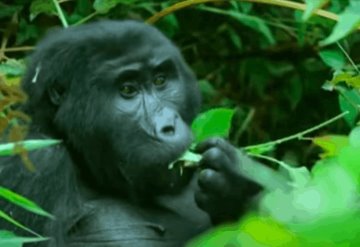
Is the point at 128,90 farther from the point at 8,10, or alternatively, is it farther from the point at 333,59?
the point at 8,10

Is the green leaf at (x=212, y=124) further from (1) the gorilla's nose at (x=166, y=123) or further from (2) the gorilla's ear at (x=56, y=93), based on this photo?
(2) the gorilla's ear at (x=56, y=93)

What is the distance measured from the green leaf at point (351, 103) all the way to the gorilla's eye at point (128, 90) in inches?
20.8

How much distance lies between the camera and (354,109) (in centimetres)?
234

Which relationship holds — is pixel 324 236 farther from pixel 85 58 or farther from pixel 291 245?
pixel 85 58

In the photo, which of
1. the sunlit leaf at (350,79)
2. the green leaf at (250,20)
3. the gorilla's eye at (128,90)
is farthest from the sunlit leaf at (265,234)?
the green leaf at (250,20)

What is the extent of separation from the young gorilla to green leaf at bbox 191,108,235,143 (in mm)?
38

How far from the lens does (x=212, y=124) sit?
2441 millimetres

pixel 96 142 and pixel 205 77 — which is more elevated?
pixel 96 142

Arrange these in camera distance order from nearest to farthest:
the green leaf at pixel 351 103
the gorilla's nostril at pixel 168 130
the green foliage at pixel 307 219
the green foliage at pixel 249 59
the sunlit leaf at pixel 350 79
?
the green foliage at pixel 307 219
the sunlit leaf at pixel 350 79
the gorilla's nostril at pixel 168 130
the green leaf at pixel 351 103
the green foliage at pixel 249 59

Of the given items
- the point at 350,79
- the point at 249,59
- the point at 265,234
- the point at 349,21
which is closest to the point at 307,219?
the point at 265,234

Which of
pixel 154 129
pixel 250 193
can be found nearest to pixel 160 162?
pixel 154 129

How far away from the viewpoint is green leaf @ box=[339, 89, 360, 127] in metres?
2.33

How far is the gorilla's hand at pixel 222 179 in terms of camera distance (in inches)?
79.7

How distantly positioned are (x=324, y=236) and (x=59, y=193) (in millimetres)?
1753
